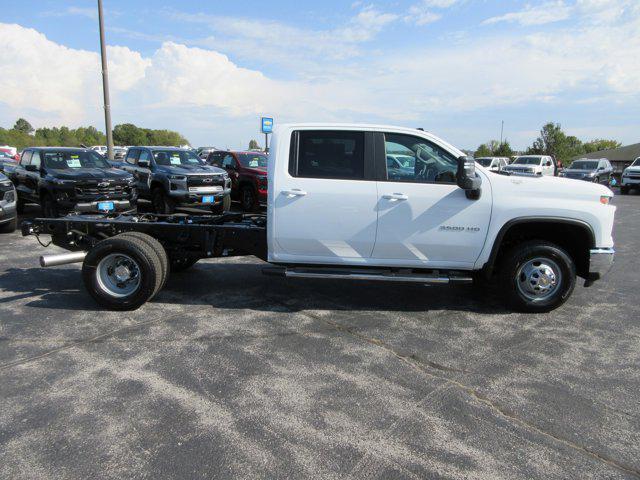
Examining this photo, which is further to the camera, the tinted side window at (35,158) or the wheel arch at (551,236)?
the tinted side window at (35,158)

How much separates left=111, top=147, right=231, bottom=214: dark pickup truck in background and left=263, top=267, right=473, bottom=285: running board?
7439 millimetres

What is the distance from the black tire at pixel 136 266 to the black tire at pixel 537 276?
3.81 meters

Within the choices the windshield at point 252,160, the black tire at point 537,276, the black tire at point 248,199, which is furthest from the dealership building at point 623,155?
the black tire at point 537,276

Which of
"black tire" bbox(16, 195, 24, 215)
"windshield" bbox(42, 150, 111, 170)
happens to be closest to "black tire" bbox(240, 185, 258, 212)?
"windshield" bbox(42, 150, 111, 170)

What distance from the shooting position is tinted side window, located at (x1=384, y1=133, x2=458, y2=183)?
4.97 metres

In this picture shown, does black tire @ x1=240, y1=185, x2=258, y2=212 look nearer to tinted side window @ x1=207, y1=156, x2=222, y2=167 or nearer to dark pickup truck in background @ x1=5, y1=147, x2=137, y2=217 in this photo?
tinted side window @ x1=207, y1=156, x2=222, y2=167

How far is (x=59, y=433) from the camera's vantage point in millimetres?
2969

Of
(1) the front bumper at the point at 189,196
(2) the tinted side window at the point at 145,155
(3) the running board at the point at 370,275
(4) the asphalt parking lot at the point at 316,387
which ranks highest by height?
(2) the tinted side window at the point at 145,155

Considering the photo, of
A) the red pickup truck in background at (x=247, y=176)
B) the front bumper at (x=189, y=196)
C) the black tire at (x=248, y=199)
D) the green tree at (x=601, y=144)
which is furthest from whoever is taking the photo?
the green tree at (x=601, y=144)

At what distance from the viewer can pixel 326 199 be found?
193 inches

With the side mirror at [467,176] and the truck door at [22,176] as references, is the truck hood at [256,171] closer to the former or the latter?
the truck door at [22,176]

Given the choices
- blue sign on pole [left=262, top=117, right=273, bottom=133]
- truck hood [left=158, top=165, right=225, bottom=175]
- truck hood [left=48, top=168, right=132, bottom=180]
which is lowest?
truck hood [left=48, top=168, right=132, bottom=180]

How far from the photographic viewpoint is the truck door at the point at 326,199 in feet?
16.1

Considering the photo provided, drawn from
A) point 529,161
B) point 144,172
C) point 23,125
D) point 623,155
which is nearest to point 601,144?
point 623,155
